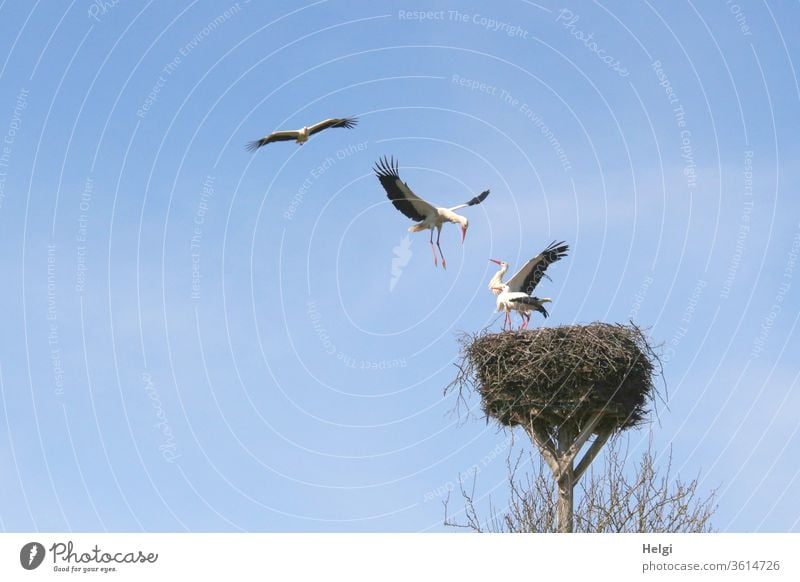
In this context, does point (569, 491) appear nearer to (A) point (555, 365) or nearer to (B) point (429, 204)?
(A) point (555, 365)

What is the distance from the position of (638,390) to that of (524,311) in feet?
9.37

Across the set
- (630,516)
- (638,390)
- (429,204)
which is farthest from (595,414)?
(429,204)

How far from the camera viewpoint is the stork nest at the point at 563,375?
1841cm

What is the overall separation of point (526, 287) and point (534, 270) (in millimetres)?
368

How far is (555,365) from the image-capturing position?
18391 mm

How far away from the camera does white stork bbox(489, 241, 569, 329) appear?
69.0ft

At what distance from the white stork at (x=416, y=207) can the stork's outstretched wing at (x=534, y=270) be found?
1148mm
